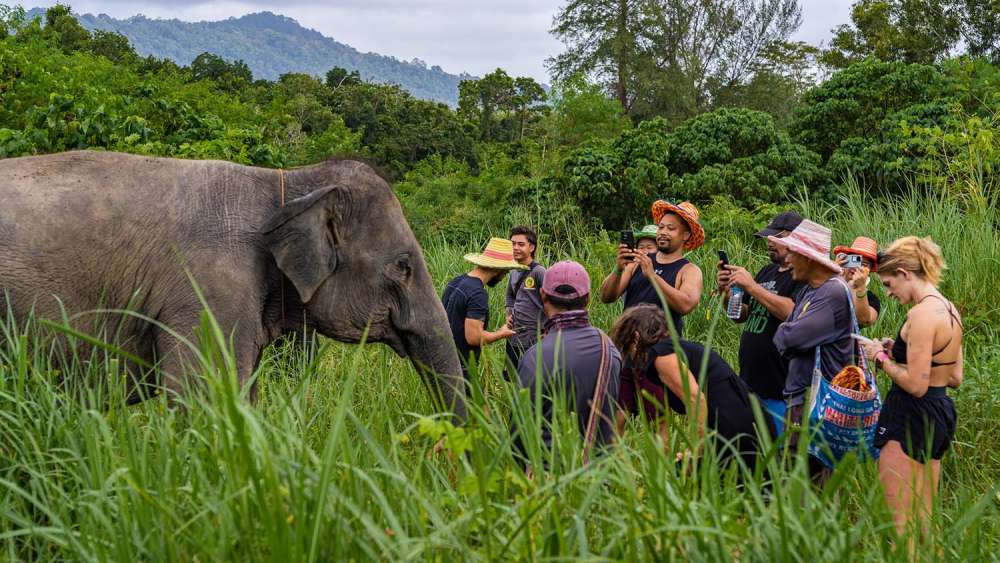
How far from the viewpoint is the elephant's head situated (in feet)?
14.1

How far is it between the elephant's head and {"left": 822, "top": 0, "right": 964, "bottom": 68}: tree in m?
25.0

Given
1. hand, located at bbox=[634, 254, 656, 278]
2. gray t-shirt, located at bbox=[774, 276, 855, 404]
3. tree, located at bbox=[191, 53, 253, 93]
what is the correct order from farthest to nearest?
tree, located at bbox=[191, 53, 253, 93], hand, located at bbox=[634, 254, 656, 278], gray t-shirt, located at bbox=[774, 276, 855, 404]

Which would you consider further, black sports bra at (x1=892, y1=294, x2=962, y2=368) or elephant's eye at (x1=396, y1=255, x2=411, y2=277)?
elephant's eye at (x1=396, y1=255, x2=411, y2=277)

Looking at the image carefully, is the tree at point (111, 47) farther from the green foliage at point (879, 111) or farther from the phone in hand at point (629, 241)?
the phone in hand at point (629, 241)

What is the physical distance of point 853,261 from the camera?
5.22m

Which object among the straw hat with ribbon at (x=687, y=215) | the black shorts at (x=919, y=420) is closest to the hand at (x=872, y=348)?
the black shorts at (x=919, y=420)

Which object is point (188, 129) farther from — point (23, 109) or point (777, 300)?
point (777, 300)

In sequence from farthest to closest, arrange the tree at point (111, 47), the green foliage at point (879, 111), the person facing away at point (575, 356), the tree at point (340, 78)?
the tree at point (340, 78), the tree at point (111, 47), the green foliage at point (879, 111), the person facing away at point (575, 356)

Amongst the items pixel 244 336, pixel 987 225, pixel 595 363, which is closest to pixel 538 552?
pixel 595 363

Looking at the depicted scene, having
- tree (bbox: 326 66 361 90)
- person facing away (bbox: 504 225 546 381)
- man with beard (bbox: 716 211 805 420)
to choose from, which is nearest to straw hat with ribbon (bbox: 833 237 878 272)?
man with beard (bbox: 716 211 805 420)

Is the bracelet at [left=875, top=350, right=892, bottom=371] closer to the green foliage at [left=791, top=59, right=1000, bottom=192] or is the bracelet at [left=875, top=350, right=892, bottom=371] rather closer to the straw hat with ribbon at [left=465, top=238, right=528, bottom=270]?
the straw hat with ribbon at [left=465, top=238, right=528, bottom=270]

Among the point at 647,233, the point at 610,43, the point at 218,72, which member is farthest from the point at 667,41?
the point at 647,233

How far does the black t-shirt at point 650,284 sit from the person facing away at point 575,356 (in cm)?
158

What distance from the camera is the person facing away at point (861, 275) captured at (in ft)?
17.2
